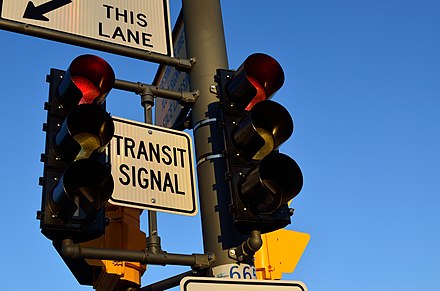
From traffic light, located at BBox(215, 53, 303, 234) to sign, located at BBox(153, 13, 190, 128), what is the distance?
752 millimetres

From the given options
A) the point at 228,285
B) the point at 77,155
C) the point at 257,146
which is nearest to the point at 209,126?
the point at 257,146

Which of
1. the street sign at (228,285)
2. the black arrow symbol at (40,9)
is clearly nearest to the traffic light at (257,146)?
the street sign at (228,285)

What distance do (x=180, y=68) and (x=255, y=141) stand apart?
1.19 m

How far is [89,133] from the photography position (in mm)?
3242

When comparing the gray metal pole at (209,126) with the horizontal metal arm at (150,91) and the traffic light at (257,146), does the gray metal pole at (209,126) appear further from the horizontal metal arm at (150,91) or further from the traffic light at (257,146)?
the traffic light at (257,146)

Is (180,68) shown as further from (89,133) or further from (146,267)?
(146,267)

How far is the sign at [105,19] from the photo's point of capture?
4059 mm

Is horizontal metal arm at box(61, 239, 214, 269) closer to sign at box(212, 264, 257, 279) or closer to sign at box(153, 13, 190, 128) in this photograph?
sign at box(212, 264, 257, 279)

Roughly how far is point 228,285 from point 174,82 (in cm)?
227

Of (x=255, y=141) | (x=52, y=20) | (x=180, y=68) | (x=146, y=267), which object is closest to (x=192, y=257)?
(x=255, y=141)

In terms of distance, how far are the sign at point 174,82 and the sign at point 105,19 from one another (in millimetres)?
173

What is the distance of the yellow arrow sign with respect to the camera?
4.17m

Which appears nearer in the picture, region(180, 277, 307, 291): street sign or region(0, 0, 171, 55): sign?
region(180, 277, 307, 291): street sign

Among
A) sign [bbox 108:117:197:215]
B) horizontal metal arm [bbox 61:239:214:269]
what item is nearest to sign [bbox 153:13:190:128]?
sign [bbox 108:117:197:215]
